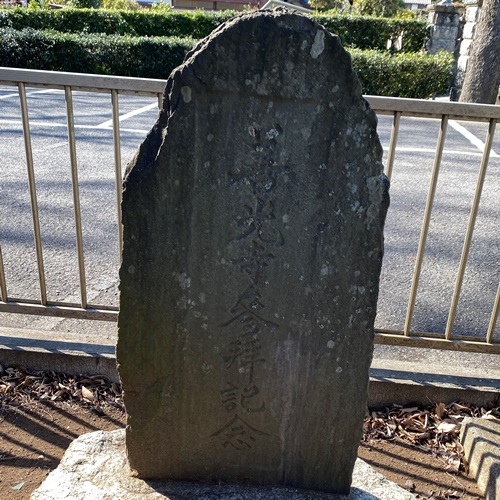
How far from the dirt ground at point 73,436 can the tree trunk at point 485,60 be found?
947 cm

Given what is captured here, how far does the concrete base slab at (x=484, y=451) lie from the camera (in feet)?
7.79

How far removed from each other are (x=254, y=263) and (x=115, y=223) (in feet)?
11.8

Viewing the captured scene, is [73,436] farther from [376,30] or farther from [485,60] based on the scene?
[376,30]

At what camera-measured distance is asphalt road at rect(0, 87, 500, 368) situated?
12.6 ft

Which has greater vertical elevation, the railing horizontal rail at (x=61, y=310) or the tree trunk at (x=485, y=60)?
the tree trunk at (x=485, y=60)

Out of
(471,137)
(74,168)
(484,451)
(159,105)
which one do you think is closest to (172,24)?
(471,137)

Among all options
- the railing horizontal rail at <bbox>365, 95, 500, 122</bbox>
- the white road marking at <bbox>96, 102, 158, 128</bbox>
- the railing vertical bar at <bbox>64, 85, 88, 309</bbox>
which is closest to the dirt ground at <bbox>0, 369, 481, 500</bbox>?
the railing vertical bar at <bbox>64, 85, 88, 309</bbox>

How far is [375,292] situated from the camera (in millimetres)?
1835

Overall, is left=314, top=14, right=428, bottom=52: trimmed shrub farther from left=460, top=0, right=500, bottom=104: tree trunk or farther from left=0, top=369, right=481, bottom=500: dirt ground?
left=0, top=369, right=481, bottom=500: dirt ground

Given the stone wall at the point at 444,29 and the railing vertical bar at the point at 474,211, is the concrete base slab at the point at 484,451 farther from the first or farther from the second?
the stone wall at the point at 444,29

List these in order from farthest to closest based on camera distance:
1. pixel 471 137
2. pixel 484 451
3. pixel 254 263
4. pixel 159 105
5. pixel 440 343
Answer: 1. pixel 471 137
2. pixel 440 343
3. pixel 159 105
4. pixel 484 451
5. pixel 254 263

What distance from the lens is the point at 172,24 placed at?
15.3m

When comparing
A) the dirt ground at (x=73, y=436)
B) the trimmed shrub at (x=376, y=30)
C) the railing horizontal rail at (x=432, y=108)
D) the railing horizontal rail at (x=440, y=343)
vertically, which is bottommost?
the dirt ground at (x=73, y=436)

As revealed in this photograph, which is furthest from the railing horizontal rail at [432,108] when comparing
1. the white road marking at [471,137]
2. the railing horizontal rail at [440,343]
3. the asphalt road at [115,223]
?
the white road marking at [471,137]
